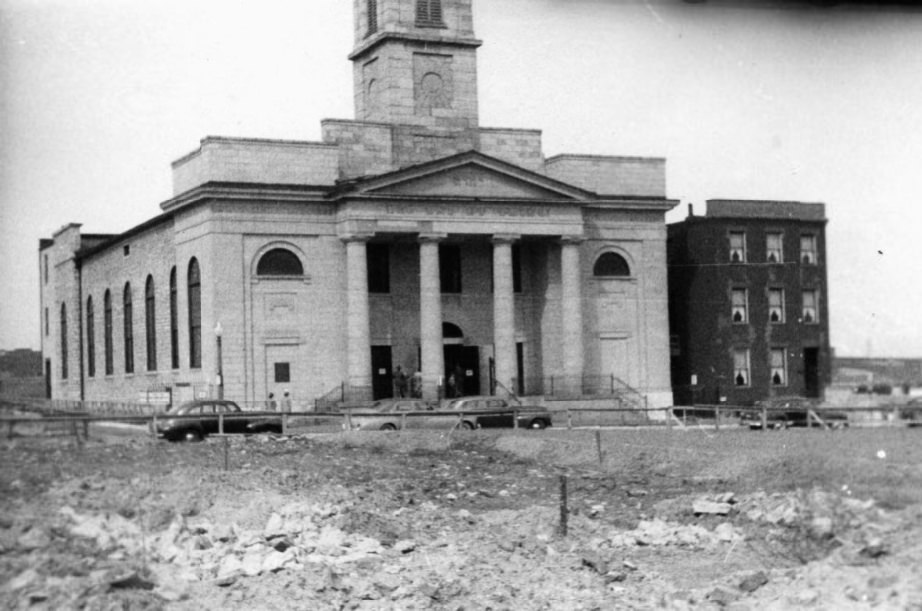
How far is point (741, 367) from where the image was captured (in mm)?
65375

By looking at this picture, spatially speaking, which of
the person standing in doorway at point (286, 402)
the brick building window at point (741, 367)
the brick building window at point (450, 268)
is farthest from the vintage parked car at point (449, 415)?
the brick building window at point (741, 367)

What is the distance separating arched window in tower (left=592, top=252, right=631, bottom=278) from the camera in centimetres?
6438

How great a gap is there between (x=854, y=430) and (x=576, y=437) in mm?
7912

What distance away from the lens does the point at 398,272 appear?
61688 millimetres

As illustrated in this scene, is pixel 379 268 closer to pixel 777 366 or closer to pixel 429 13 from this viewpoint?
pixel 429 13

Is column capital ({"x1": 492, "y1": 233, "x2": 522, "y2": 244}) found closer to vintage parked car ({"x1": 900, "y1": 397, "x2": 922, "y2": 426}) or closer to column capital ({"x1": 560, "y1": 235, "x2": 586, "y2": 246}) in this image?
column capital ({"x1": 560, "y1": 235, "x2": 586, "y2": 246})

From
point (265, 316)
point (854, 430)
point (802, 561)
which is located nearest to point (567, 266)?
point (265, 316)

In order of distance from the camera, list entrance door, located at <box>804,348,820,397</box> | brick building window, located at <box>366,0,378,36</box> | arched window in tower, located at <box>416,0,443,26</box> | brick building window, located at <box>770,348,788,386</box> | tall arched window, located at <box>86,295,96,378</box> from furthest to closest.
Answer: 1. tall arched window, located at <box>86,295,96,378</box>
2. entrance door, located at <box>804,348,820,397</box>
3. brick building window, located at <box>770,348,788,386</box>
4. brick building window, located at <box>366,0,378,36</box>
5. arched window in tower, located at <box>416,0,443,26</box>

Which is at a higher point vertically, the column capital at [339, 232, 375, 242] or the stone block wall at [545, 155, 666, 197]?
the stone block wall at [545, 155, 666, 197]

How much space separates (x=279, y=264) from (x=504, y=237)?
9.55 meters

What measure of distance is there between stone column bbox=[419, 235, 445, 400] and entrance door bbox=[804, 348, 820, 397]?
1817cm

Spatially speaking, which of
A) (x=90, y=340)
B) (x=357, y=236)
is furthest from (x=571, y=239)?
(x=90, y=340)

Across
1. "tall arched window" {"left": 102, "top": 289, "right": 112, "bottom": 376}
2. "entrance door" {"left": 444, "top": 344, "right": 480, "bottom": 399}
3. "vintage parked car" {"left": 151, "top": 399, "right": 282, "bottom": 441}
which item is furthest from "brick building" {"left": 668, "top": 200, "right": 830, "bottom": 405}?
"tall arched window" {"left": 102, "top": 289, "right": 112, "bottom": 376}

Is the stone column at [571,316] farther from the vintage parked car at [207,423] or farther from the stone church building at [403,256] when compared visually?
the vintage parked car at [207,423]
